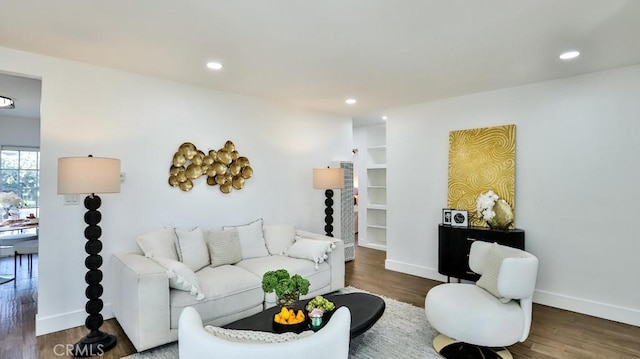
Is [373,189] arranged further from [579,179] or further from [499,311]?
[499,311]

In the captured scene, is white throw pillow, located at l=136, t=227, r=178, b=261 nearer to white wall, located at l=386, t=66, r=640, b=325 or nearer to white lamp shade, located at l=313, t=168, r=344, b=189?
white lamp shade, located at l=313, t=168, r=344, b=189

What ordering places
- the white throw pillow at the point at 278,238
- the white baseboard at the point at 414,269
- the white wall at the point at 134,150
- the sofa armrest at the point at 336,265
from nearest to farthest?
the white wall at the point at 134,150 < the sofa armrest at the point at 336,265 < the white throw pillow at the point at 278,238 < the white baseboard at the point at 414,269

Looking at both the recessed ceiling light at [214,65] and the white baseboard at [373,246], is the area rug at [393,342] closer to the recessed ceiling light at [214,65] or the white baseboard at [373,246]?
the recessed ceiling light at [214,65]

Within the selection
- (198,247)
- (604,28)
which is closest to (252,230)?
(198,247)

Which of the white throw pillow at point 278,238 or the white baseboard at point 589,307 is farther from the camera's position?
the white throw pillow at point 278,238

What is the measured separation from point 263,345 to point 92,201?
244 cm

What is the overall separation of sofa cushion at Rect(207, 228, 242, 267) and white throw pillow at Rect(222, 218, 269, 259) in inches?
4.7

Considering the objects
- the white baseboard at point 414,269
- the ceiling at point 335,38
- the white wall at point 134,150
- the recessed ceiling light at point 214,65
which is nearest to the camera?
the ceiling at point 335,38

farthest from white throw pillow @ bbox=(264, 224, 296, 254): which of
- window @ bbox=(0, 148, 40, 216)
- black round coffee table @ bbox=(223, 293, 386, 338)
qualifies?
window @ bbox=(0, 148, 40, 216)

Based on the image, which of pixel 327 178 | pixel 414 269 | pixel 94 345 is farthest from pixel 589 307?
pixel 94 345

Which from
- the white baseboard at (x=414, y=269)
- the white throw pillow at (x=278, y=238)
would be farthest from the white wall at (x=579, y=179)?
the white throw pillow at (x=278, y=238)

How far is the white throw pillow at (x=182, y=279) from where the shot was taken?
9.02 ft

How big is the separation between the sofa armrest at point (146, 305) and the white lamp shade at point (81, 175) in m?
0.75

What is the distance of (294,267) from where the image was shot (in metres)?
3.66
